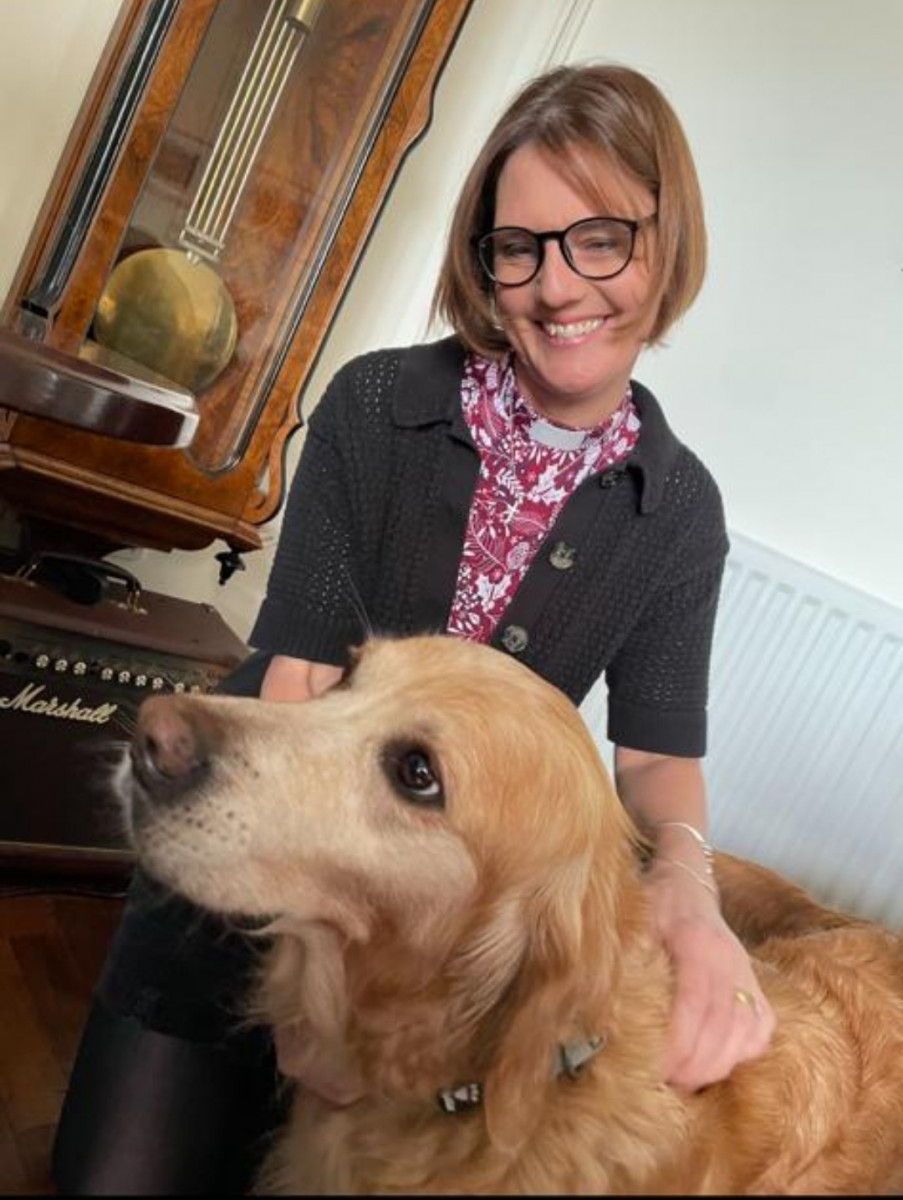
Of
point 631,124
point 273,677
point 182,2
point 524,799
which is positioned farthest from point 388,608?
point 182,2

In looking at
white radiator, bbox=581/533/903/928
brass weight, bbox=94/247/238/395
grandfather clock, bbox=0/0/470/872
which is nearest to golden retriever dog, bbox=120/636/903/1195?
grandfather clock, bbox=0/0/470/872

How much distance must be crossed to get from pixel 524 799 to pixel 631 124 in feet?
2.96

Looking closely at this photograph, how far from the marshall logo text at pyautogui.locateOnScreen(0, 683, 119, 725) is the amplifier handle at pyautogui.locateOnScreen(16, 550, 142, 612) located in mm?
226

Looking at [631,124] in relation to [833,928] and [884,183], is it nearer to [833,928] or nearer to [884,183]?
[833,928]

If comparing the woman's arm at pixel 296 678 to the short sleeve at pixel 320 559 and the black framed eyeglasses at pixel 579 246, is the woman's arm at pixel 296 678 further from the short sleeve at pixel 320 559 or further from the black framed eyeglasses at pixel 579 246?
the black framed eyeglasses at pixel 579 246

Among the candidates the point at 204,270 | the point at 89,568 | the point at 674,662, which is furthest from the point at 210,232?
the point at 674,662

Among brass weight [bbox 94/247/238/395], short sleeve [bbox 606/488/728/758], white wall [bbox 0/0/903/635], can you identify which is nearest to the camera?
short sleeve [bbox 606/488/728/758]

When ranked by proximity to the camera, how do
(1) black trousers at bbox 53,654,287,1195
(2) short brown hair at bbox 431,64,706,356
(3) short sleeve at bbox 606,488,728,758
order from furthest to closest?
(3) short sleeve at bbox 606,488,728,758 < (2) short brown hair at bbox 431,64,706,356 < (1) black trousers at bbox 53,654,287,1195

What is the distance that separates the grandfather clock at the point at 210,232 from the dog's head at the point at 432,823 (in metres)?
1.17

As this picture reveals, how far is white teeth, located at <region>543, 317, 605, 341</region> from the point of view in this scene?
1375 mm

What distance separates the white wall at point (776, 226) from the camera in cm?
270

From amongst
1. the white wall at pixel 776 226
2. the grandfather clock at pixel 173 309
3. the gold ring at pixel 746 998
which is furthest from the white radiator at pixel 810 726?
the gold ring at pixel 746 998

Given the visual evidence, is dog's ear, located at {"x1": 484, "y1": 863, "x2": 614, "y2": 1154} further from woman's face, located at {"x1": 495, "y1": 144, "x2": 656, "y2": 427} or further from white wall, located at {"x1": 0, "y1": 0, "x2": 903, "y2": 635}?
white wall, located at {"x1": 0, "y1": 0, "x2": 903, "y2": 635}

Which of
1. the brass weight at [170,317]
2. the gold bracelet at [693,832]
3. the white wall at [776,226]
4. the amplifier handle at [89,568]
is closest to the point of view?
the gold bracelet at [693,832]
